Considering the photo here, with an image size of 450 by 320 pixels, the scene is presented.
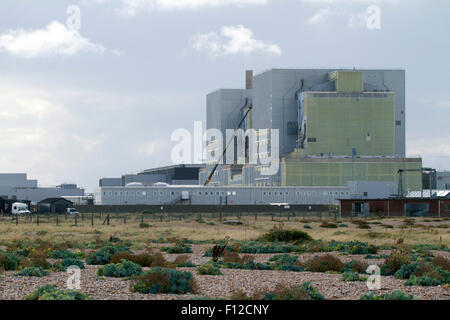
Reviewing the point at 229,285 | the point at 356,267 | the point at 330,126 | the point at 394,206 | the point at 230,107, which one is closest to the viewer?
the point at 229,285

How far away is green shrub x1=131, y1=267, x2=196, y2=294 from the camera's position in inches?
808

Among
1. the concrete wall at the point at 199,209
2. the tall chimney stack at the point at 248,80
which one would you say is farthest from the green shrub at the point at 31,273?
the tall chimney stack at the point at 248,80

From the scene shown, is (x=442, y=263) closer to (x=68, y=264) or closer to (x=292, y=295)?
(x=292, y=295)

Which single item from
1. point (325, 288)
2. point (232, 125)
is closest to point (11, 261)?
point (325, 288)

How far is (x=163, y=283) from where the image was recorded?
20750 mm

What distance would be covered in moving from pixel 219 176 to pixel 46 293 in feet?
448

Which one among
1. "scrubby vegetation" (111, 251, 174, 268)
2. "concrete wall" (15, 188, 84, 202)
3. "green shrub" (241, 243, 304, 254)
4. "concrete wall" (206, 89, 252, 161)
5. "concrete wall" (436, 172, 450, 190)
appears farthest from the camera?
"concrete wall" (15, 188, 84, 202)

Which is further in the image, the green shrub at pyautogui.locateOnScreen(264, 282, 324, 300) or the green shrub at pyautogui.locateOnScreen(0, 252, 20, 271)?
the green shrub at pyautogui.locateOnScreen(0, 252, 20, 271)

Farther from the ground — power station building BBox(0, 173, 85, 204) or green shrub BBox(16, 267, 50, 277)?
power station building BBox(0, 173, 85, 204)

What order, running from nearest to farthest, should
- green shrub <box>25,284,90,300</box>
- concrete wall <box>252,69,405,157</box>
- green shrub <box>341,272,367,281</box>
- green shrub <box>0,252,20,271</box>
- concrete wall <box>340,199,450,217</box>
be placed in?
green shrub <box>25,284,90,300</box>, green shrub <box>341,272,367,281</box>, green shrub <box>0,252,20,271</box>, concrete wall <box>340,199,450,217</box>, concrete wall <box>252,69,405,157</box>

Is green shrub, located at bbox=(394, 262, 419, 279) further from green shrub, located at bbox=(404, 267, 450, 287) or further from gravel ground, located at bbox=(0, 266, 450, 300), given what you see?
green shrub, located at bbox=(404, 267, 450, 287)

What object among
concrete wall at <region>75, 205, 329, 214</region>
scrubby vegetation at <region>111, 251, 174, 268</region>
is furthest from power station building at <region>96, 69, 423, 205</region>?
scrubby vegetation at <region>111, 251, 174, 268</region>

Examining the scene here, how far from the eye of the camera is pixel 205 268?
1033 inches

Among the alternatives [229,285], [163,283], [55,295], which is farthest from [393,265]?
[55,295]
